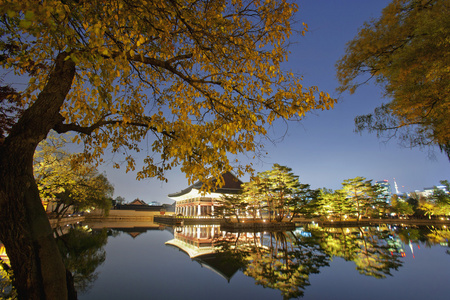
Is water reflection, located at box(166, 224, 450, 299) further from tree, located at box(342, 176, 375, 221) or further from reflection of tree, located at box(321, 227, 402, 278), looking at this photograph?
tree, located at box(342, 176, 375, 221)

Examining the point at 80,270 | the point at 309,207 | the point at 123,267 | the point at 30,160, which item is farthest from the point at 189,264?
the point at 309,207

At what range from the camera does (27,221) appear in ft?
7.16

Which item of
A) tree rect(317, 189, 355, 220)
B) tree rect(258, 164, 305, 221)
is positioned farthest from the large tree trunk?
tree rect(317, 189, 355, 220)

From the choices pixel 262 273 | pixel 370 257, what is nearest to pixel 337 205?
pixel 370 257

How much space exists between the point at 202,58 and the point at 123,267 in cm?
881

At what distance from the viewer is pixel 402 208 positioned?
3481 centimetres

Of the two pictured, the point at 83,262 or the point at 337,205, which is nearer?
the point at 83,262

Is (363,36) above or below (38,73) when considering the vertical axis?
above

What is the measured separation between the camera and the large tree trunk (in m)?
2.11

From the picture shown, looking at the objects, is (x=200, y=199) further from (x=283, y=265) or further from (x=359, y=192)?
(x=283, y=265)

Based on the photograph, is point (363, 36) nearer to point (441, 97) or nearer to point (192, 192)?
point (441, 97)

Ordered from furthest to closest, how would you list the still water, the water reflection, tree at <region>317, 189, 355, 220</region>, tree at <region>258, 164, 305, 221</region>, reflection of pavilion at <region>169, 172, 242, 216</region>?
reflection of pavilion at <region>169, 172, 242, 216</region>
tree at <region>317, 189, 355, 220</region>
tree at <region>258, 164, 305, 221</region>
the water reflection
the still water

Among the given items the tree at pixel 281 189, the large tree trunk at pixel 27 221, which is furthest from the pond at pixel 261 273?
the tree at pixel 281 189

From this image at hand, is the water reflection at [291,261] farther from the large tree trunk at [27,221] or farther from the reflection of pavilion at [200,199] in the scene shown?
the reflection of pavilion at [200,199]
